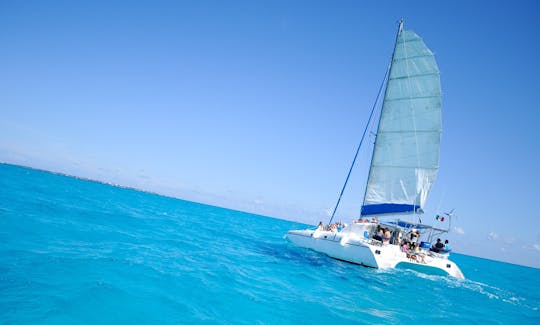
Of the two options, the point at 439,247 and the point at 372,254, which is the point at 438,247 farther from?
the point at 372,254

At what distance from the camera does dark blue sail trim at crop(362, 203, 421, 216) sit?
20.1 m

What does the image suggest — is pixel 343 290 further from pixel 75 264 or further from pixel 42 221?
pixel 42 221

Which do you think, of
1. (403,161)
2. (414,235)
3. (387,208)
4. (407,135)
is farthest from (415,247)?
(407,135)

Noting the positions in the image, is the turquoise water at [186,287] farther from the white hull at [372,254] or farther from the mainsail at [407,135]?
the mainsail at [407,135]

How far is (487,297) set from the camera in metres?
16.2

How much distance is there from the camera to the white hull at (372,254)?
1600cm

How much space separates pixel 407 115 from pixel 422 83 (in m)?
2.12

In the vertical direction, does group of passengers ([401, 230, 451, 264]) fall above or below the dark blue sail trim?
below

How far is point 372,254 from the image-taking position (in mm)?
15734

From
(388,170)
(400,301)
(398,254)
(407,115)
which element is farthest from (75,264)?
(407,115)

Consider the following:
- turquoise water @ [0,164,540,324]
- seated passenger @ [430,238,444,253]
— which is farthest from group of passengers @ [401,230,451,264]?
turquoise water @ [0,164,540,324]

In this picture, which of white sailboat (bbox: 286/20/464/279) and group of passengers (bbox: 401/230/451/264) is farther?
white sailboat (bbox: 286/20/464/279)

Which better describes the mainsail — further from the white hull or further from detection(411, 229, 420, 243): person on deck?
the white hull

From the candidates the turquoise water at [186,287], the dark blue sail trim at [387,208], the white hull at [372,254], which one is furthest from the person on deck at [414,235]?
the turquoise water at [186,287]
